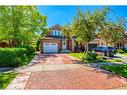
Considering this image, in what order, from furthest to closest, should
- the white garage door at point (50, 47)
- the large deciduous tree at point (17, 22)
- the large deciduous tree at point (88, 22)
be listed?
the white garage door at point (50, 47) → the large deciduous tree at point (17, 22) → the large deciduous tree at point (88, 22)

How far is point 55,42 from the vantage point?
38562 millimetres

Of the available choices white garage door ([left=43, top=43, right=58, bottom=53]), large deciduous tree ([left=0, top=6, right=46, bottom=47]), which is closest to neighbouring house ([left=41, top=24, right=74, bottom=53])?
white garage door ([left=43, top=43, right=58, bottom=53])

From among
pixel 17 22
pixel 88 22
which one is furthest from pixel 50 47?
pixel 88 22

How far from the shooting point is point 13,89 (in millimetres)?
9094

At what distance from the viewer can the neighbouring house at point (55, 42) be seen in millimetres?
38062

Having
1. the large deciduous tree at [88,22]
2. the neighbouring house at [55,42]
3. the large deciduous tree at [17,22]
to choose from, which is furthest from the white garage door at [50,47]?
the large deciduous tree at [88,22]

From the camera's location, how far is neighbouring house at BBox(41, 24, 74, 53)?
38062mm

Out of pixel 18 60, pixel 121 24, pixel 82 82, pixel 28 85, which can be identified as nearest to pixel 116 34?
pixel 121 24

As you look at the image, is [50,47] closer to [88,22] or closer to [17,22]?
[17,22]

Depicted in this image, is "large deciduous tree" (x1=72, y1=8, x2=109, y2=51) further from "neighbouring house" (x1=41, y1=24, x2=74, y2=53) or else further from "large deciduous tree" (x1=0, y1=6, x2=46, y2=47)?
"neighbouring house" (x1=41, y1=24, x2=74, y2=53)

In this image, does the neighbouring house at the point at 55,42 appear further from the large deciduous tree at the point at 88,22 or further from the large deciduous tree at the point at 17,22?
the large deciduous tree at the point at 88,22

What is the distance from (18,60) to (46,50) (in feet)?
69.7

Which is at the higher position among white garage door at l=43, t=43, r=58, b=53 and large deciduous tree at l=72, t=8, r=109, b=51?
large deciduous tree at l=72, t=8, r=109, b=51

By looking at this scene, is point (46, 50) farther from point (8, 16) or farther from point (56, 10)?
point (56, 10)
